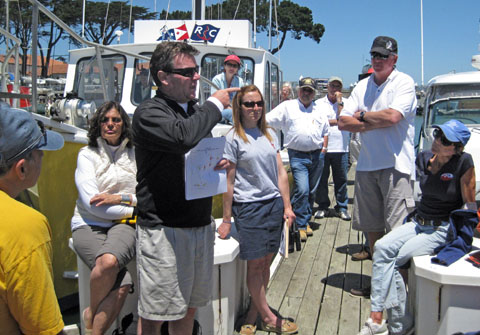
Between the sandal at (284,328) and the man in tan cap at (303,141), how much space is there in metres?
2.18

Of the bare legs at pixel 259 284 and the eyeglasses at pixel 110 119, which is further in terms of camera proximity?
the eyeglasses at pixel 110 119

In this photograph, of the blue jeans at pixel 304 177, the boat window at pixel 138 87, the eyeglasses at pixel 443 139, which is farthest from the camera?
the boat window at pixel 138 87

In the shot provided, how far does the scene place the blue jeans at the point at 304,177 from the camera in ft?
18.3

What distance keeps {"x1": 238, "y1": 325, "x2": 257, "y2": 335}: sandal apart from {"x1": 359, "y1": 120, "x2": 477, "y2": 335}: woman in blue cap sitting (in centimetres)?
75

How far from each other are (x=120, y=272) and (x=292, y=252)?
2.62m

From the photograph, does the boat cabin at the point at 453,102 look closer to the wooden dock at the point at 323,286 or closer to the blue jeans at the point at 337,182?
the blue jeans at the point at 337,182

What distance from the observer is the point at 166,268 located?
7.95ft

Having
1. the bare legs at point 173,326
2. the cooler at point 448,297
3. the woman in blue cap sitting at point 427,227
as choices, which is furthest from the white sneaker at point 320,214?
the bare legs at point 173,326

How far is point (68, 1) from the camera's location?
1260 inches

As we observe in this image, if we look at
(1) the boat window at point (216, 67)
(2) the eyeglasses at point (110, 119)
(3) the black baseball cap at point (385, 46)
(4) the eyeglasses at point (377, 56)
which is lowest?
(2) the eyeglasses at point (110, 119)

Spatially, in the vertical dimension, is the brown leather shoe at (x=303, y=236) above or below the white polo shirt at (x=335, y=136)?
below

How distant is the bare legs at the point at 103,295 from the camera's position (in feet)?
9.61

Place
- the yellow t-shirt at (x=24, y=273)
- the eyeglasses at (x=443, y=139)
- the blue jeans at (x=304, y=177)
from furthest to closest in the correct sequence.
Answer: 1. the blue jeans at (x=304, y=177)
2. the eyeglasses at (x=443, y=139)
3. the yellow t-shirt at (x=24, y=273)

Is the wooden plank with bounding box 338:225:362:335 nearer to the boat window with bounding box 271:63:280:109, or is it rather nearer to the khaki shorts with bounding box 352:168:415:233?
the khaki shorts with bounding box 352:168:415:233
